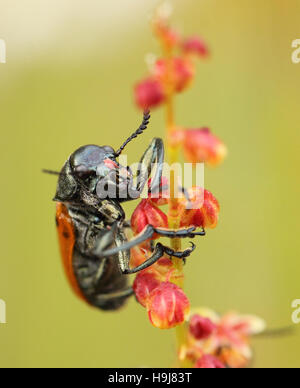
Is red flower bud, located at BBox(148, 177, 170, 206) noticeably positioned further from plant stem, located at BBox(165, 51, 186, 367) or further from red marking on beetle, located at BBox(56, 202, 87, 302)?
red marking on beetle, located at BBox(56, 202, 87, 302)

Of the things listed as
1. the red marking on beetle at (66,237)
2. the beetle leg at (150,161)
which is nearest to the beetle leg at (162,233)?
the beetle leg at (150,161)

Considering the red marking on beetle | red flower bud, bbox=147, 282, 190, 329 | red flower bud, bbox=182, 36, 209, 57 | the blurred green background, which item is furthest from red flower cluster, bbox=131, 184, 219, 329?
the blurred green background

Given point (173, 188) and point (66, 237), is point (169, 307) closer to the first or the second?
point (173, 188)

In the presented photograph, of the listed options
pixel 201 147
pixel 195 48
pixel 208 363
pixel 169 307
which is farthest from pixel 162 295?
pixel 195 48

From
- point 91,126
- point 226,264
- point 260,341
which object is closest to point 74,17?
point 91,126

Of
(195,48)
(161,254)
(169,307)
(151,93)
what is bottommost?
(169,307)

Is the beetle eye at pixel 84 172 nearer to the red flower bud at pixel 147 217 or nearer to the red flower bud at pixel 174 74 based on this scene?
the red flower bud at pixel 147 217
